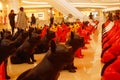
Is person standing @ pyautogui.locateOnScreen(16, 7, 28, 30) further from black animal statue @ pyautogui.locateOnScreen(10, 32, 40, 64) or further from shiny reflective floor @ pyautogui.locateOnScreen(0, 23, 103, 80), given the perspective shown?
black animal statue @ pyautogui.locateOnScreen(10, 32, 40, 64)

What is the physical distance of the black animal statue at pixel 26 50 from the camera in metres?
6.18

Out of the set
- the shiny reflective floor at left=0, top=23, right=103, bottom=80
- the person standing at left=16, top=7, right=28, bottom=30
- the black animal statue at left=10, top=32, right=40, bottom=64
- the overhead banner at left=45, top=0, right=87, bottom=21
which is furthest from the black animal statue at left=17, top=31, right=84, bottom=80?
the overhead banner at left=45, top=0, right=87, bottom=21

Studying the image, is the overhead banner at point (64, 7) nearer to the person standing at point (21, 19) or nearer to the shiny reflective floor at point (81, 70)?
the person standing at point (21, 19)

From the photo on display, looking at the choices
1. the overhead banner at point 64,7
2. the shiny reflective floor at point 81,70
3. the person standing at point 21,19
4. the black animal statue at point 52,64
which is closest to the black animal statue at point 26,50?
the shiny reflective floor at point 81,70

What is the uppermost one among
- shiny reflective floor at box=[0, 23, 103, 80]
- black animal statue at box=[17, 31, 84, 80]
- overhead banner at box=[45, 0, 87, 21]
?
overhead banner at box=[45, 0, 87, 21]

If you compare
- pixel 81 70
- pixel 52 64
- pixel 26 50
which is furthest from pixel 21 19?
pixel 52 64

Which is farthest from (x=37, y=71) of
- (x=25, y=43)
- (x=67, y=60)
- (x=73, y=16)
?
(x=73, y=16)

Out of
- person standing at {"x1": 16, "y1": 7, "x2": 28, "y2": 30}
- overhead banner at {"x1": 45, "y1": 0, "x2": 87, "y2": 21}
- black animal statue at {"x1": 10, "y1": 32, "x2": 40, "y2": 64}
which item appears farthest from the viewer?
overhead banner at {"x1": 45, "y1": 0, "x2": 87, "y2": 21}

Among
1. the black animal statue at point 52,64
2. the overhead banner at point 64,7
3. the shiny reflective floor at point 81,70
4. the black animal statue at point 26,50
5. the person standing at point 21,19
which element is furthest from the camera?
the overhead banner at point 64,7

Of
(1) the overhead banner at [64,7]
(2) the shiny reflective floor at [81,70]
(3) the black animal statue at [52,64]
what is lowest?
(2) the shiny reflective floor at [81,70]

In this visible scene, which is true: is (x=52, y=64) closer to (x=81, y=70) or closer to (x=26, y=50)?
(x=81, y=70)

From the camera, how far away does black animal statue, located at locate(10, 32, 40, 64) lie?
6176mm

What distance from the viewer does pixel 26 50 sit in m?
6.13

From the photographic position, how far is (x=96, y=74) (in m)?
5.14
